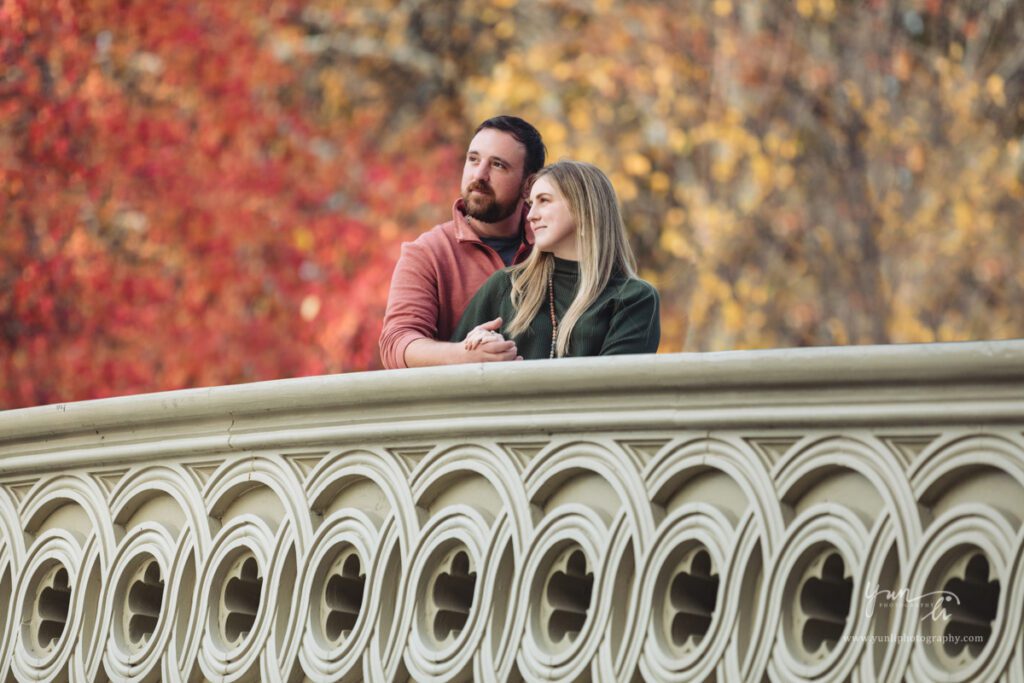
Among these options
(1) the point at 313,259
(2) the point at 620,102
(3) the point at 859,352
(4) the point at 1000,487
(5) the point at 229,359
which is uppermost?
(2) the point at 620,102

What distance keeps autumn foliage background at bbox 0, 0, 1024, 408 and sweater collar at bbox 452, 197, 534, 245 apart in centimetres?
619

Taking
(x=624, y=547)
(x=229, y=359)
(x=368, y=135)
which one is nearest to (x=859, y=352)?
(x=624, y=547)

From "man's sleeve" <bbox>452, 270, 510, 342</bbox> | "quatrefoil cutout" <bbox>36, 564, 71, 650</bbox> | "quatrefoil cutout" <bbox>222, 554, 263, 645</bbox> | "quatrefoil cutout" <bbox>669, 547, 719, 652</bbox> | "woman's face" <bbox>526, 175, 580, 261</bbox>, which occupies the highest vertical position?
"woman's face" <bbox>526, 175, 580, 261</bbox>

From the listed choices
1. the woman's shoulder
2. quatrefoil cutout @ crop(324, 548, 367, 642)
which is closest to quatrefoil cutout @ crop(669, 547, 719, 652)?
the woman's shoulder

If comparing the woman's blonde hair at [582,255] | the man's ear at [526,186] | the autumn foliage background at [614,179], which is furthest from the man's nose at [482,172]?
the autumn foliage background at [614,179]

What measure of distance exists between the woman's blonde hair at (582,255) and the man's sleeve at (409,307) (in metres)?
0.37

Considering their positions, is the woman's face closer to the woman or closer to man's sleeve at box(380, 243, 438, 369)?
the woman

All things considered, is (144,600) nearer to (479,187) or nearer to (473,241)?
(473,241)

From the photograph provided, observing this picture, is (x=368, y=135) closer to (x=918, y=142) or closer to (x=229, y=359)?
(x=229, y=359)

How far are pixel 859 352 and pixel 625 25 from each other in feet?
33.0

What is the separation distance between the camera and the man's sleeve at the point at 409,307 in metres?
4.74

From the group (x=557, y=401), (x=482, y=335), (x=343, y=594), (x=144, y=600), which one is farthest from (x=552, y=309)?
(x=144, y=600)

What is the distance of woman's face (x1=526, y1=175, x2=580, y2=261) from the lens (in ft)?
14.8

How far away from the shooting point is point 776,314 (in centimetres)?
1242
